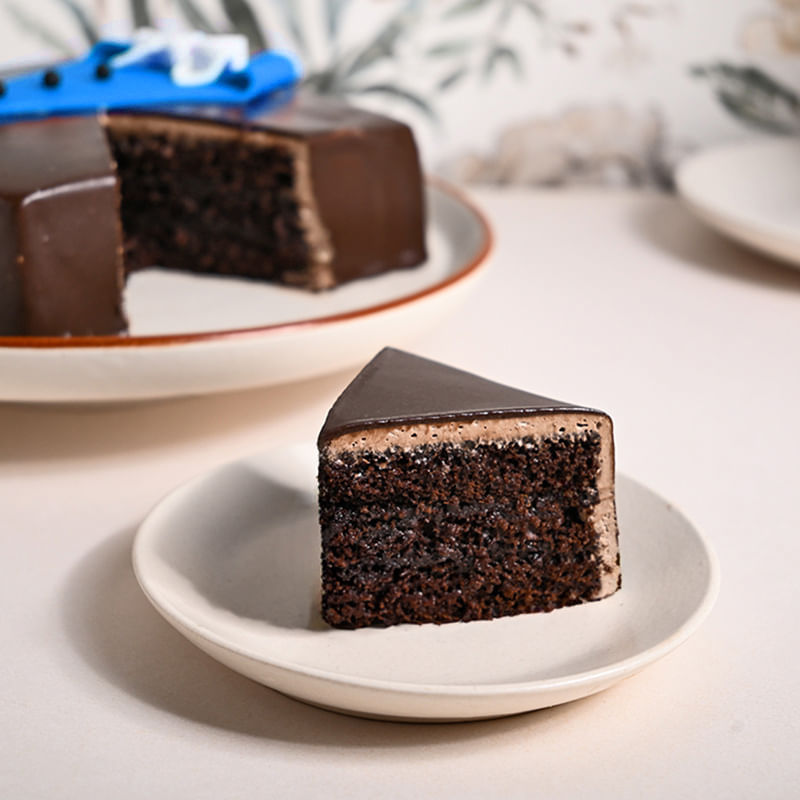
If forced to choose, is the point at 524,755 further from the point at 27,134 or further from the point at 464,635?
the point at 27,134

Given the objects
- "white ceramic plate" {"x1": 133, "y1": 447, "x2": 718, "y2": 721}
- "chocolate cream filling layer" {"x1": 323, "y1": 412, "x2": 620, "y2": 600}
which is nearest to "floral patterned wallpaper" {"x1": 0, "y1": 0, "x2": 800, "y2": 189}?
"white ceramic plate" {"x1": 133, "y1": 447, "x2": 718, "y2": 721}

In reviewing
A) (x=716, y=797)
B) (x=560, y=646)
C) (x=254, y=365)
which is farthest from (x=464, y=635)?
(x=254, y=365)

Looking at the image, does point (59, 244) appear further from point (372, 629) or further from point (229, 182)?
point (372, 629)

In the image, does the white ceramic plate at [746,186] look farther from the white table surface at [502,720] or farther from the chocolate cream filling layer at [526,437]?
the chocolate cream filling layer at [526,437]

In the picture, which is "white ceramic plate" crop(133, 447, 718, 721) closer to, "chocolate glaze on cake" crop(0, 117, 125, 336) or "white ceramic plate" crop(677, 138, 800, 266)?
"chocolate glaze on cake" crop(0, 117, 125, 336)

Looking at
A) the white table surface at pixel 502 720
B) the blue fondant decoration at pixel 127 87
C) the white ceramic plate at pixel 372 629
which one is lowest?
the white table surface at pixel 502 720

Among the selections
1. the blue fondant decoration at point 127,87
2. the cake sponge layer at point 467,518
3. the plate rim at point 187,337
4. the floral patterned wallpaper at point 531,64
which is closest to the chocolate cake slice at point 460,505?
the cake sponge layer at point 467,518
